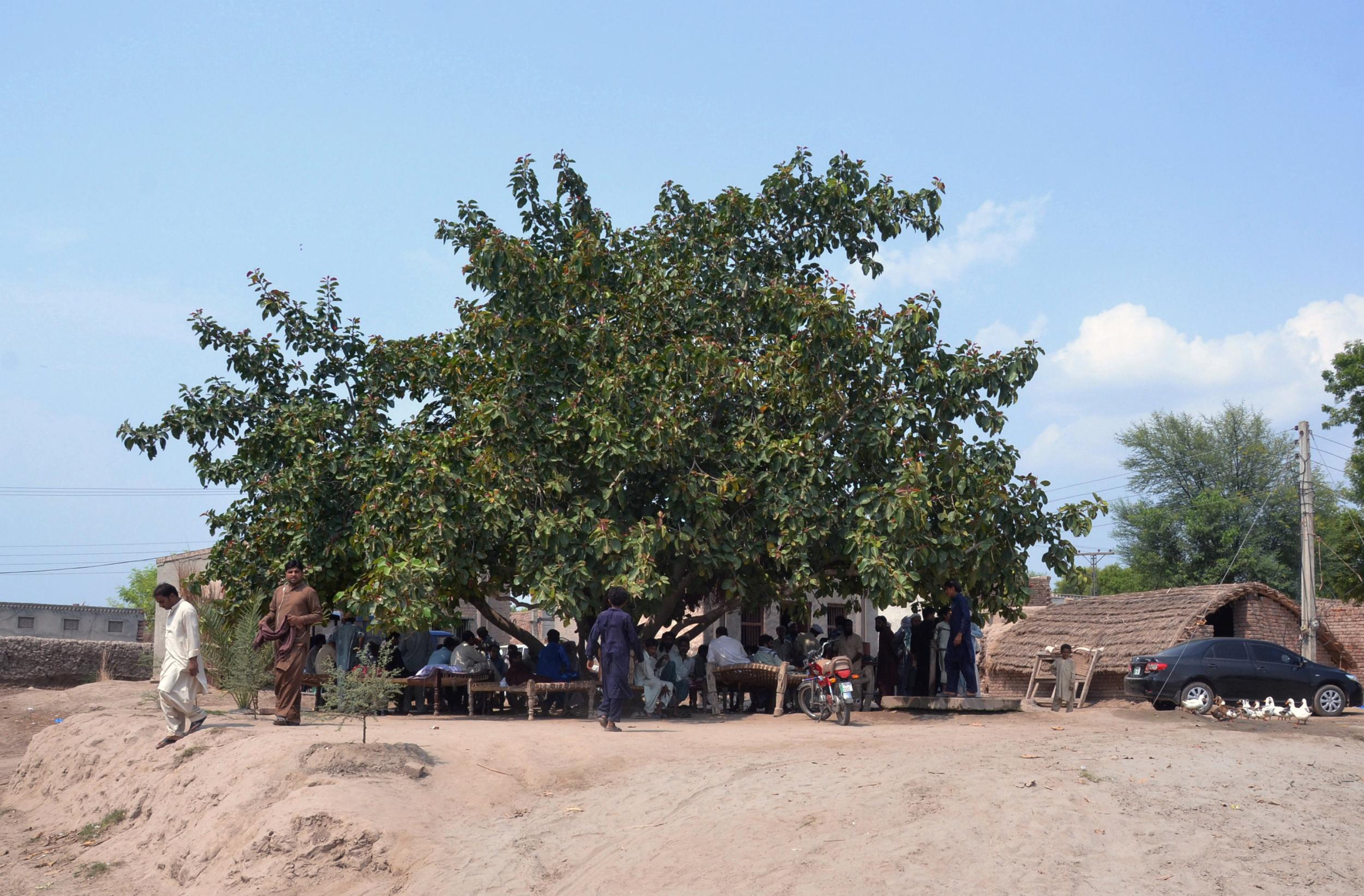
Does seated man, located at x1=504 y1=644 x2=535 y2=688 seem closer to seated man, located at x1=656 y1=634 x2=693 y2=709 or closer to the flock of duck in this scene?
seated man, located at x1=656 y1=634 x2=693 y2=709

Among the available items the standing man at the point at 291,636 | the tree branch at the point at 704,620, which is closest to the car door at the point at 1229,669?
the tree branch at the point at 704,620

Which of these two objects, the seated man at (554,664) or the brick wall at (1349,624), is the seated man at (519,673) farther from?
the brick wall at (1349,624)

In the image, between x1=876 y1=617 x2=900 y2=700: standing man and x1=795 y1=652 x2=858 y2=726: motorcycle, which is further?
x1=876 y1=617 x2=900 y2=700: standing man

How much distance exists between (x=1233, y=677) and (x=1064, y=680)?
8.23ft

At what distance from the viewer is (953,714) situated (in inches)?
579

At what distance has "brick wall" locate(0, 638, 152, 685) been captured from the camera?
64.0ft

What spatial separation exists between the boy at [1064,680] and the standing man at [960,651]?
7.46 feet

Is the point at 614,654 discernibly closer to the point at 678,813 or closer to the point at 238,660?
the point at 678,813

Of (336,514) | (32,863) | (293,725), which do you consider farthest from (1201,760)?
(336,514)

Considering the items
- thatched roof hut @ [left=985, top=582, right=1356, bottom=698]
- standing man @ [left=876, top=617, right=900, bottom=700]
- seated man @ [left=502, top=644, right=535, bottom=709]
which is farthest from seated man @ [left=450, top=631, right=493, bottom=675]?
thatched roof hut @ [left=985, top=582, right=1356, bottom=698]

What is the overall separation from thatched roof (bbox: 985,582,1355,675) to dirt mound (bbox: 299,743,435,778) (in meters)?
14.9

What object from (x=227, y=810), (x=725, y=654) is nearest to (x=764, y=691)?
(x=725, y=654)

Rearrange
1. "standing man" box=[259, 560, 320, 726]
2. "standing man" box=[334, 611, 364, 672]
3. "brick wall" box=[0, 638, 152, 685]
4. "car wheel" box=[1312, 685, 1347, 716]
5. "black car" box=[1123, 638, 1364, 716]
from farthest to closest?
"brick wall" box=[0, 638, 152, 685]
"car wheel" box=[1312, 685, 1347, 716]
"black car" box=[1123, 638, 1364, 716]
"standing man" box=[334, 611, 364, 672]
"standing man" box=[259, 560, 320, 726]

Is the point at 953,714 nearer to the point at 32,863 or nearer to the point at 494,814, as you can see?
the point at 494,814
